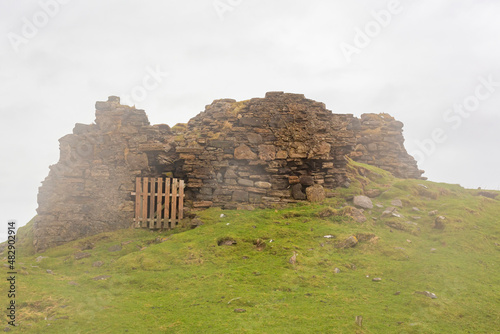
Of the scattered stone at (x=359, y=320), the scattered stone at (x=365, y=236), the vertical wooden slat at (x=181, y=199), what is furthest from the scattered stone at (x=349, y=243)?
the vertical wooden slat at (x=181, y=199)

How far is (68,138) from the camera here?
1309 cm

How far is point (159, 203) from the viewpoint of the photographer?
1283 cm

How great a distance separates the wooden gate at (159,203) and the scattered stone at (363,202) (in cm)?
697

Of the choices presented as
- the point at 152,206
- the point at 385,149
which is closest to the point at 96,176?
the point at 152,206

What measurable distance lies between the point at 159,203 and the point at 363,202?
806cm

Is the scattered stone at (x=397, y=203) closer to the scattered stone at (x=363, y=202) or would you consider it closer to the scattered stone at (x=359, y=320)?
the scattered stone at (x=363, y=202)

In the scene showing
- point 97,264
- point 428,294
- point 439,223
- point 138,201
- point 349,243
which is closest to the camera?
point 428,294

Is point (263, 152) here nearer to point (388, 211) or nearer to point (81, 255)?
point (388, 211)

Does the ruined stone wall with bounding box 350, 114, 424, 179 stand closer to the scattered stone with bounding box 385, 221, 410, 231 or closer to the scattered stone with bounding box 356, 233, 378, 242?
the scattered stone with bounding box 385, 221, 410, 231

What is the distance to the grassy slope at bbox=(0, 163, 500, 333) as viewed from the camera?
6445 millimetres

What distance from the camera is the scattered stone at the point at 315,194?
Result: 13.3 meters

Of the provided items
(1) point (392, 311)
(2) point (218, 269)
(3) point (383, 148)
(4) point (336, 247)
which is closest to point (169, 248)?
(2) point (218, 269)

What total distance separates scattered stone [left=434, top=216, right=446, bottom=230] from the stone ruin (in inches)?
150

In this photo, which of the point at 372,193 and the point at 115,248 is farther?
the point at 372,193
